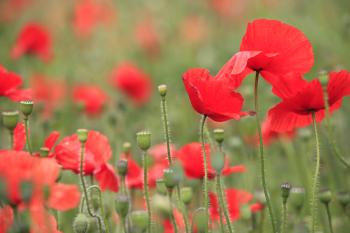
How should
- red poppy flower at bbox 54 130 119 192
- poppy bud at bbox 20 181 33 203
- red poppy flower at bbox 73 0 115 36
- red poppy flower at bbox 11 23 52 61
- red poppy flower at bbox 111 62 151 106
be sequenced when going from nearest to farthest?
poppy bud at bbox 20 181 33 203 → red poppy flower at bbox 54 130 119 192 → red poppy flower at bbox 11 23 52 61 → red poppy flower at bbox 111 62 151 106 → red poppy flower at bbox 73 0 115 36

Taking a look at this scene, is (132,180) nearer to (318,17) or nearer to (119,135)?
(119,135)

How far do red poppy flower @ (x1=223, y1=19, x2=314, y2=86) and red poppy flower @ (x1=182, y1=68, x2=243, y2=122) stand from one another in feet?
0.17

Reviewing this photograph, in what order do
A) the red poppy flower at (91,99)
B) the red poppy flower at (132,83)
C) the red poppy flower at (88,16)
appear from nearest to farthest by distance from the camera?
1. the red poppy flower at (91,99)
2. the red poppy flower at (132,83)
3. the red poppy flower at (88,16)

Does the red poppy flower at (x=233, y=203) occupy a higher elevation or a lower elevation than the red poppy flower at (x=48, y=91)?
lower

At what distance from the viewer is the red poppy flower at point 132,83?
428 cm

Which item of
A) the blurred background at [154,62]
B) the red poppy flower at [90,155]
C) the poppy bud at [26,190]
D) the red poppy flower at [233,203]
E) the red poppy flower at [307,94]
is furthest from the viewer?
the blurred background at [154,62]

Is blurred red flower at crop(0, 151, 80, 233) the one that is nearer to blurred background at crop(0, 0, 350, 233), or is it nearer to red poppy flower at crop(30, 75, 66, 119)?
blurred background at crop(0, 0, 350, 233)

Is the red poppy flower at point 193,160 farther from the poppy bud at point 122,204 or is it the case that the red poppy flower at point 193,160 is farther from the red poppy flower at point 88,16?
the red poppy flower at point 88,16

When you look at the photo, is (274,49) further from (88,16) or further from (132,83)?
(88,16)

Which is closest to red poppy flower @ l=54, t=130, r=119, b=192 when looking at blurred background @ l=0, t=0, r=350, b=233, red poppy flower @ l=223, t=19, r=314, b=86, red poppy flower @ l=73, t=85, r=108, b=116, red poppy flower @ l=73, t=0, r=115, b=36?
red poppy flower @ l=223, t=19, r=314, b=86

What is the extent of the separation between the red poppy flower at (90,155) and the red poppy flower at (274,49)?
0.43 m

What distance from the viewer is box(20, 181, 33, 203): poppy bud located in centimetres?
129

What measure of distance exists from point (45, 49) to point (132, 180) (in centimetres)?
218

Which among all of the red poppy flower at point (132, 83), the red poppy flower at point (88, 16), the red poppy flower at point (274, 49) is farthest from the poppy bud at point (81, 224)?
the red poppy flower at point (88, 16)
